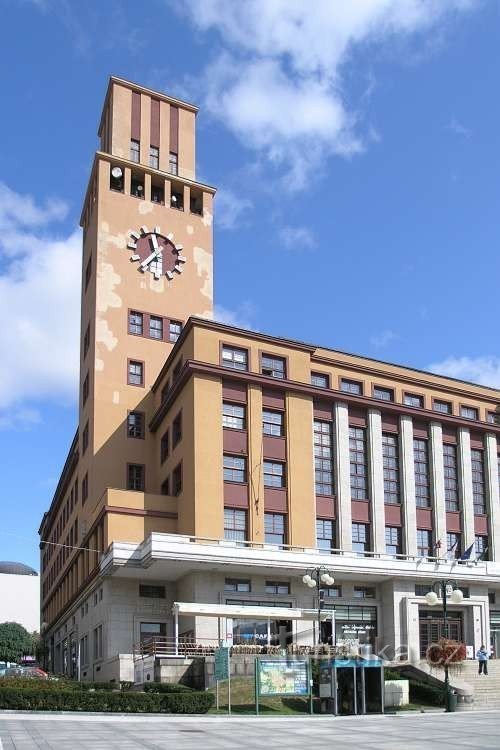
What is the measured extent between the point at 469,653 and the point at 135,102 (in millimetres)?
51188

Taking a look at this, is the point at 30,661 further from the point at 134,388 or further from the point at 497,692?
the point at 497,692

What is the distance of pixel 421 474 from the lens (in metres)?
60.8

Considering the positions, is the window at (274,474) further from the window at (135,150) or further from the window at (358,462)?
the window at (135,150)

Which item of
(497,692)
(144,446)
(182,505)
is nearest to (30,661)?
(144,446)

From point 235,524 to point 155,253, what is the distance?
85.2 ft

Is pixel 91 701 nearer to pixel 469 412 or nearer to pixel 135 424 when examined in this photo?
pixel 135 424

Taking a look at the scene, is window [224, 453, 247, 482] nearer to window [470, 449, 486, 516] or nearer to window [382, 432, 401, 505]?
window [382, 432, 401, 505]

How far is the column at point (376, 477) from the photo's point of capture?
56.8 m

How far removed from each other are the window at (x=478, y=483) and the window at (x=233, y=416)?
19176mm

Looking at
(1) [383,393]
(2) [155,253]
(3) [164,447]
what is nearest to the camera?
(3) [164,447]

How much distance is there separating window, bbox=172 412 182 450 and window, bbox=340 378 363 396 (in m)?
11.5

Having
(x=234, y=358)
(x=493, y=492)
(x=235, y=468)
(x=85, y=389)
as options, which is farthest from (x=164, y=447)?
(x=493, y=492)

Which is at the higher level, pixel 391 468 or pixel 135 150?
pixel 135 150

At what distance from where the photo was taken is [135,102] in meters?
74.7
